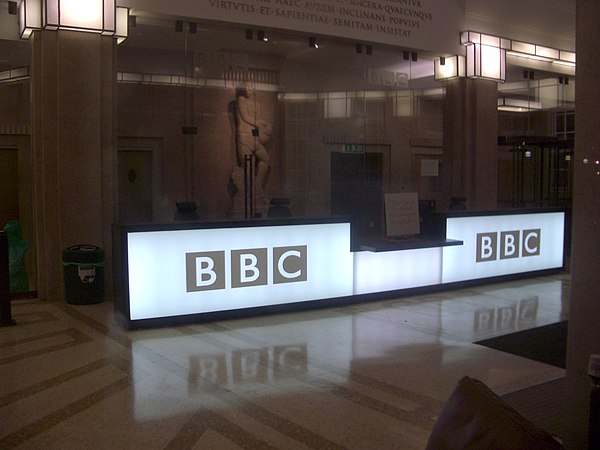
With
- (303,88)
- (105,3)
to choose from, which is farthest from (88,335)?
(303,88)

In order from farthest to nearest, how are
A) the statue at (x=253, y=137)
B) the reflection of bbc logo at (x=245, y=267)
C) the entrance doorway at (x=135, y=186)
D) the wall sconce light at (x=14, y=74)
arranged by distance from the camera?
the statue at (x=253, y=137), the entrance doorway at (x=135, y=186), the wall sconce light at (x=14, y=74), the reflection of bbc logo at (x=245, y=267)

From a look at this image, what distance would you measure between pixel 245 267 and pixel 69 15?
380cm

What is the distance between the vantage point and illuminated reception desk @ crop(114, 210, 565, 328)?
20.4ft

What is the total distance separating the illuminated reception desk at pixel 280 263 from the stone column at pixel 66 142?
172cm

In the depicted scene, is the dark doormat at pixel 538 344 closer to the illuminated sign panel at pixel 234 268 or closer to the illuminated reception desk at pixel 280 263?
the illuminated reception desk at pixel 280 263

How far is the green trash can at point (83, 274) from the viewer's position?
738cm

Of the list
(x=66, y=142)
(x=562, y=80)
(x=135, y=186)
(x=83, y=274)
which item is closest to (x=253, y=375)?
(x=83, y=274)

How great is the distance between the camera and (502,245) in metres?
9.06

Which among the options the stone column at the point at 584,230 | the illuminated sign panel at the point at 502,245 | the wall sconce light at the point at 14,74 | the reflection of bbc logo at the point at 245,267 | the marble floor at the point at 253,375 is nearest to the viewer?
the stone column at the point at 584,230

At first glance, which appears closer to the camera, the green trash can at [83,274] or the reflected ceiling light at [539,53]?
the green trash can at [83,274]

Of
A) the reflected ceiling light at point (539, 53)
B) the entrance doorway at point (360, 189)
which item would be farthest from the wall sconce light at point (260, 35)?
the reflected ceiling light at point (539, 53)

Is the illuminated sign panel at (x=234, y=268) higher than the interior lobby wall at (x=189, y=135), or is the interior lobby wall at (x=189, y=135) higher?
the interior lobby wall at (x=189, y=135)

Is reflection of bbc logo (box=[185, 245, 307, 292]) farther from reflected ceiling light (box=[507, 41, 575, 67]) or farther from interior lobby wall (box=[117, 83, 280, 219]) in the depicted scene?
reflected ceiling light (box=[507, 41, 575, 67])

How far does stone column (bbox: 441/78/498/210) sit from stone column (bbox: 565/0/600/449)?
868 cm
